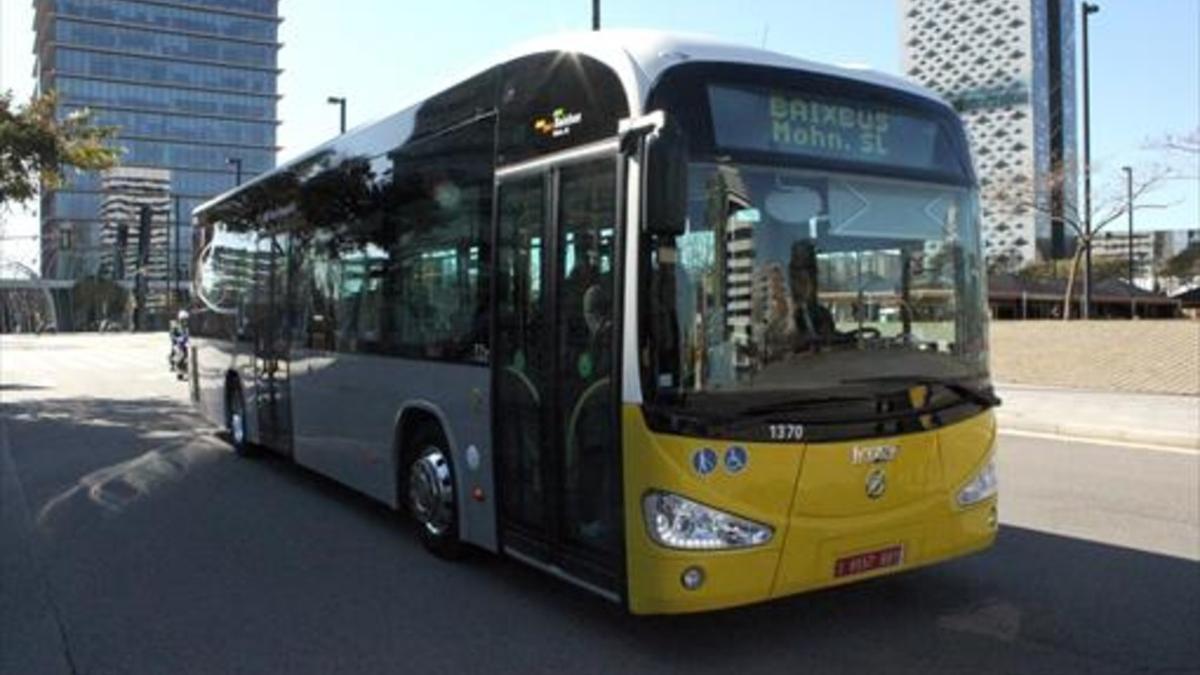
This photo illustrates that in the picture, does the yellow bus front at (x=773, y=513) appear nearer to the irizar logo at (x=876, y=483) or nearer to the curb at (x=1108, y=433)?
the irizar logo at (x=876, y=483)

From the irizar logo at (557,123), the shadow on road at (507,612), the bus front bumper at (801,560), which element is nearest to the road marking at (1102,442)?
the shadow on road at (507,612)

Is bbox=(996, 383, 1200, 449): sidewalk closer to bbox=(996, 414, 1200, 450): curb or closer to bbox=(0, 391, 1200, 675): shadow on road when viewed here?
bbox=(996, 414, 1200, 450): curb

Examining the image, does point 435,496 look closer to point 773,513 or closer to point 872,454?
point 773,513

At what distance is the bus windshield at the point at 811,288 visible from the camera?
17.2 ft

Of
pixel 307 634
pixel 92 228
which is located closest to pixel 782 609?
pixel 307 634

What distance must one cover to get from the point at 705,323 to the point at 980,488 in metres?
1.96

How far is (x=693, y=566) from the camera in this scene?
518 cm

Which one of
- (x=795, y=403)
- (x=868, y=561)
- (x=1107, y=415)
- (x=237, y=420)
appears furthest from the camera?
(x=1107, y=415)

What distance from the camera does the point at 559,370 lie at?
19.6 feet

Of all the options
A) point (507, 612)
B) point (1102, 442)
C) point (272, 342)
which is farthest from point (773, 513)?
point (1102, 442)

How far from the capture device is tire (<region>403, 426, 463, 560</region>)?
24.2ft

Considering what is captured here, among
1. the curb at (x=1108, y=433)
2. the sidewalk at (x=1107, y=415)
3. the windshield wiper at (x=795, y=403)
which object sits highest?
the windshield wiper at (x=795, y=403)

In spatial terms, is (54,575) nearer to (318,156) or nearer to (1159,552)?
(318,156)

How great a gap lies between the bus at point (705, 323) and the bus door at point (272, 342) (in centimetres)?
384
